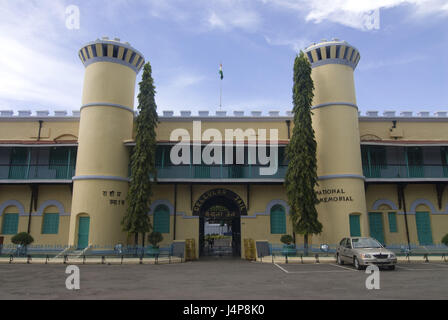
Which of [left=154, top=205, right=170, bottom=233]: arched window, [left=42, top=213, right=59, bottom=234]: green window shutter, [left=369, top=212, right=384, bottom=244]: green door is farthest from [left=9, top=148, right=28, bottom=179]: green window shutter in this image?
[left=369, top=212, right=384, bottom=244]: green door

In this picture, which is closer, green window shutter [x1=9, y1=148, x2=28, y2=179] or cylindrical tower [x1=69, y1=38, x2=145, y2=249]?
cylindrical tower [x1=69, y1=38, x2=145, y2=249]

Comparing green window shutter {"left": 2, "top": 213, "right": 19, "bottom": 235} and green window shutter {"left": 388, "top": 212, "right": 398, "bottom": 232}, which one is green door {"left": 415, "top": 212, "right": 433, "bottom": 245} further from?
green window shutter {"left": 2, "top": 213, "right": 19, "bottom": 235}

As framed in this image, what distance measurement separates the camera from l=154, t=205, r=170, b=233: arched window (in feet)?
73.2

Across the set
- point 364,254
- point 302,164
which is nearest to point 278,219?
point 302,164

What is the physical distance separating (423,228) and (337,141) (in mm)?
8749

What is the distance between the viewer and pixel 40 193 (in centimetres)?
2303

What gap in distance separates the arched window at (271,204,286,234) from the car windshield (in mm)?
7244

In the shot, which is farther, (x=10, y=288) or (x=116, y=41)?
(x=116, y=41)

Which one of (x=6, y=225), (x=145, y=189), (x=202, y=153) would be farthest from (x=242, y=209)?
(x=6, y=225)

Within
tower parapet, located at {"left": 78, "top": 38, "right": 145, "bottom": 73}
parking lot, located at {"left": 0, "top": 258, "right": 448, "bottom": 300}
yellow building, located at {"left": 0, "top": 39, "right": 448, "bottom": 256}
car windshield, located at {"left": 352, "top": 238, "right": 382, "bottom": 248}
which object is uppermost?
tower parapet, located at {"left": 78, "top": 38, "right": 145, "bottom": 73}

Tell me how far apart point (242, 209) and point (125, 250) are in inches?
312

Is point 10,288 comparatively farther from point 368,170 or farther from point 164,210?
point 368,170

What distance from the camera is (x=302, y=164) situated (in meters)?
20.0

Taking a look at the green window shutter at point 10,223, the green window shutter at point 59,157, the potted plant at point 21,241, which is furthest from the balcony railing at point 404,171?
the green window shutter at point 10,223
